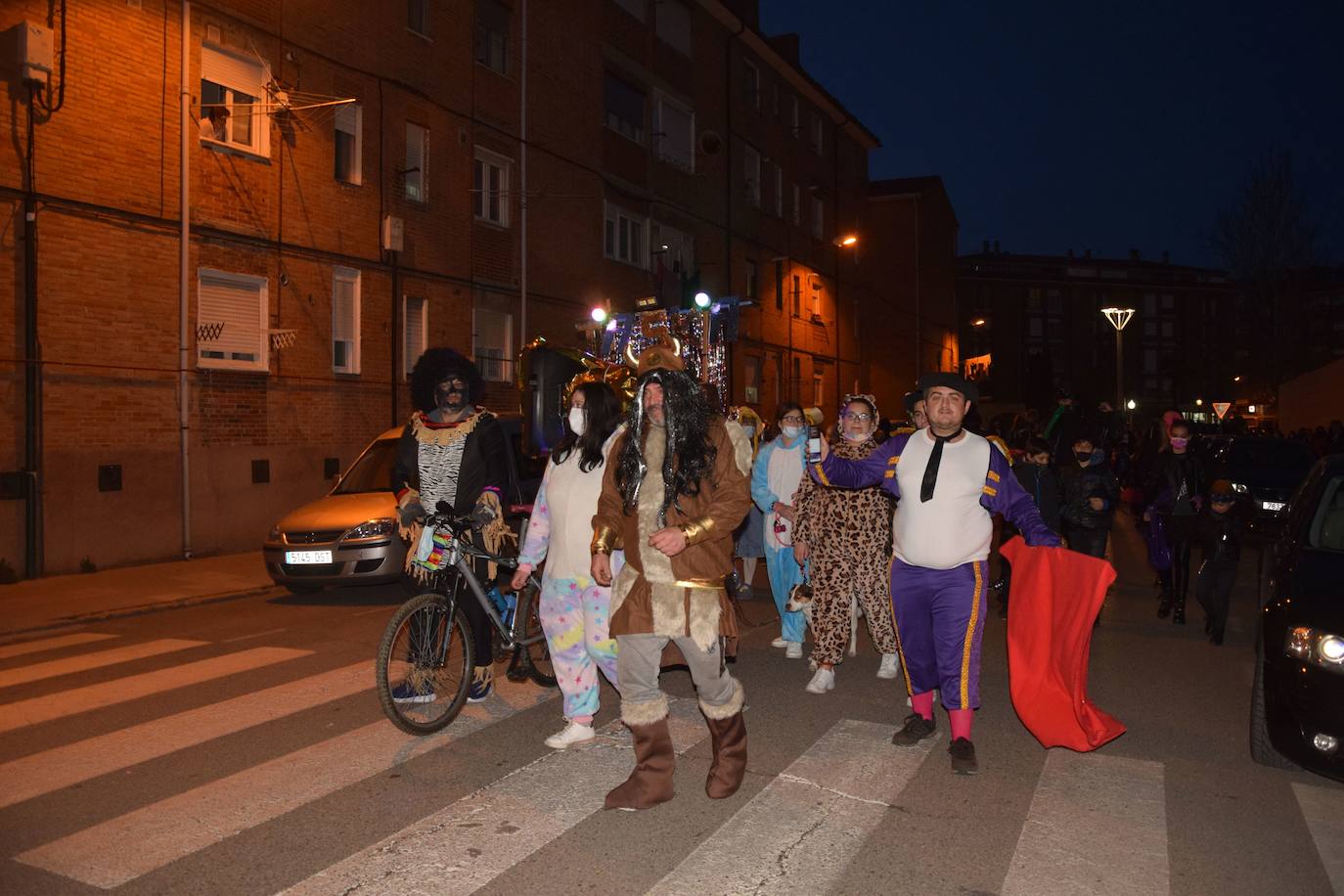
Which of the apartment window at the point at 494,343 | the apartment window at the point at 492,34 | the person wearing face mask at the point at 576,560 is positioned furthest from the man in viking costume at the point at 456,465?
the apartment window at the point at 492,34

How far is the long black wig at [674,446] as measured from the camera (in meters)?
4.71

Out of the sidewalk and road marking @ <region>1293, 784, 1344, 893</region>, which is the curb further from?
road marking @ <region>1293, 784, 1344, 893</region>

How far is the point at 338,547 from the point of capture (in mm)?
10703

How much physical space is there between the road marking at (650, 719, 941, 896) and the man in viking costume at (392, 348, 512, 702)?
215cm

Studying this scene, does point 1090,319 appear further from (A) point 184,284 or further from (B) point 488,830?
(B) point 488,830

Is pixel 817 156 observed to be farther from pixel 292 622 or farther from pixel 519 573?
pixel 519 573

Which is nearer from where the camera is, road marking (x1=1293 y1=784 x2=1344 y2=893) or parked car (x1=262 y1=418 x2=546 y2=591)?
road marking (x1=1293 y1=784 x2=1344 y2=893)

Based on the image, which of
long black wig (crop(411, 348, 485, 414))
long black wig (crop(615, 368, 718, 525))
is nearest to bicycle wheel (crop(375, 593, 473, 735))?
long black wig (crop(411, 348, 485, 414))

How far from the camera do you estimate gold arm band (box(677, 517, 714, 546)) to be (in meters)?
4.56

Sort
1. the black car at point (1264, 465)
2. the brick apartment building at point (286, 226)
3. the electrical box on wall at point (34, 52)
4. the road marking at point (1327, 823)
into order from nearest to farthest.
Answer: the road marking at point (1327, 823) → the electrical box on wall at point (34, 52) → the brick apartment building at point (286, 226) → the black car at point (1264, 465)

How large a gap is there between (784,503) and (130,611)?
22.5 ft

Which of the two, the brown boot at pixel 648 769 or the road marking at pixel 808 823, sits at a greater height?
the brown boot at pixel 648 769

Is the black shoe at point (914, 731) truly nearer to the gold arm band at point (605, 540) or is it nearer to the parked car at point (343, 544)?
the gold arm band at point (605, 540)

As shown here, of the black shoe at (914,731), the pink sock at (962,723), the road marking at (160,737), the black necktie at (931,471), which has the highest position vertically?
the black necktie at (931,471)
